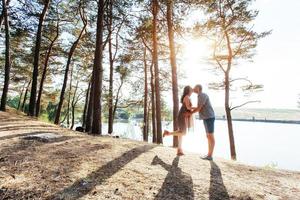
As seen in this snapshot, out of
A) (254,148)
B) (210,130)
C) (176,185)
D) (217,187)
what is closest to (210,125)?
(210,130)

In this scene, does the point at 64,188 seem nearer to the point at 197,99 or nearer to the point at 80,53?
the point at 197,99

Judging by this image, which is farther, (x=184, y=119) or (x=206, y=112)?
(x=184, y=119)

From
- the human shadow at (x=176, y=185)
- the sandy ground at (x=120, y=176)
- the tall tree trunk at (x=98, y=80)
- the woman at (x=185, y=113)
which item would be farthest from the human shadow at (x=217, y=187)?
the tall tree trunk at (x=98, y=80)

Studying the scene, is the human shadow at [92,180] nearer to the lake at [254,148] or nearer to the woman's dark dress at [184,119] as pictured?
the woman's dark dress at [184,119]

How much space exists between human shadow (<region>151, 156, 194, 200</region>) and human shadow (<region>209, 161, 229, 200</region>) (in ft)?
1.09

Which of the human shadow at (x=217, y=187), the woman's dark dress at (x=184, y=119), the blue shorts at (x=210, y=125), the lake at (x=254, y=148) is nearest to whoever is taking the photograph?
the human shadow at (x=217, y=187)

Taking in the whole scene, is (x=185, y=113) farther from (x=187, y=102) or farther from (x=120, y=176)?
(x=120, y=176)

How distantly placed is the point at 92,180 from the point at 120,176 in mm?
512

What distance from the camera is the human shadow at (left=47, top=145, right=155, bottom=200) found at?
13.6 ft

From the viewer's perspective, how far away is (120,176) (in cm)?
501

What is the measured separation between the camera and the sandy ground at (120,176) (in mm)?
4359

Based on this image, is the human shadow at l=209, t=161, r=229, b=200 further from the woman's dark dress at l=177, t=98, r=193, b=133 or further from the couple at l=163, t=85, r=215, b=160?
the woman's dark dress at l=177, t=98, r=193, b=133

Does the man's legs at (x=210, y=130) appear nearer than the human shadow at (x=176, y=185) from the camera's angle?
No

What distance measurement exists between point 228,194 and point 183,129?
288cm
